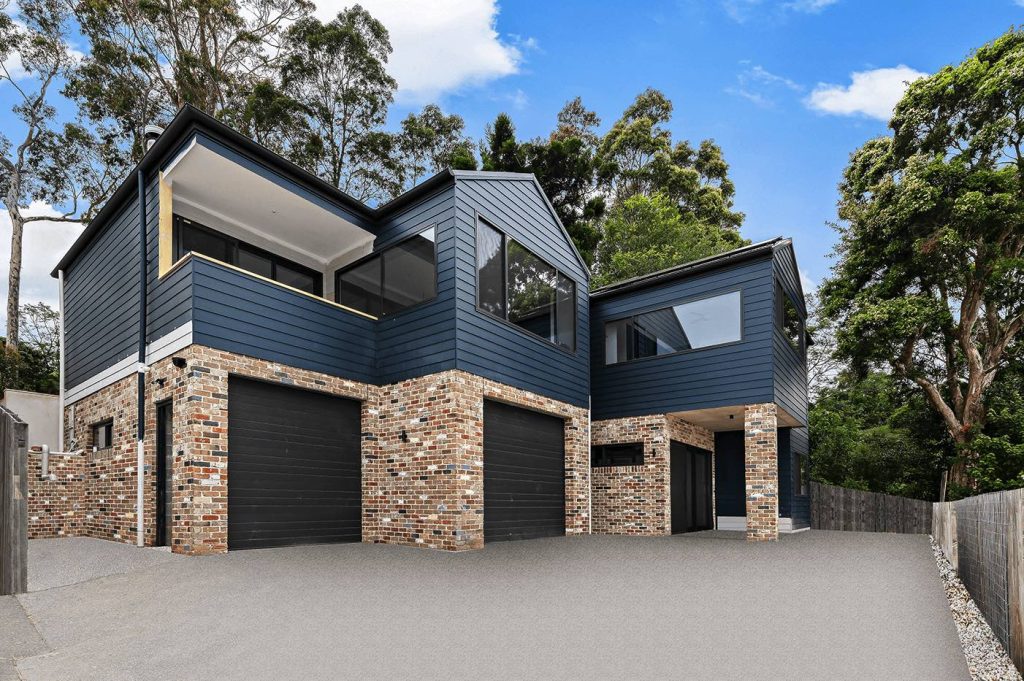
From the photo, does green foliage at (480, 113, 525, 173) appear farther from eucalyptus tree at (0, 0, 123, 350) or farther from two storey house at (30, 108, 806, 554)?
eucalyptus tree at (0, 0, 123, 350)

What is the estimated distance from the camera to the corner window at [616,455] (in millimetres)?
12242

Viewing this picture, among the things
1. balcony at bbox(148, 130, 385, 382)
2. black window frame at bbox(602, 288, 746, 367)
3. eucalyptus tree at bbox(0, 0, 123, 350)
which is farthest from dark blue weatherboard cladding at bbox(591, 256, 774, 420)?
eucalyptus tree at bbox(0, 0, 123, 350)

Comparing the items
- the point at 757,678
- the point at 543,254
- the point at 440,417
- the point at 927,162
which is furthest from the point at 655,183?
the point at 757,678

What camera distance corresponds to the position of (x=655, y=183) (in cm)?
2886

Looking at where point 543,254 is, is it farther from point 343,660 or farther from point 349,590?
point 343,660

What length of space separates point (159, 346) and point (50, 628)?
14.0ft

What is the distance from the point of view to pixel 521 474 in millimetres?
10117

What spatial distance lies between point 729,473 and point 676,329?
449 cm

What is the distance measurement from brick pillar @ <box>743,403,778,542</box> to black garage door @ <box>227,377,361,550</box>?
22.8 ft

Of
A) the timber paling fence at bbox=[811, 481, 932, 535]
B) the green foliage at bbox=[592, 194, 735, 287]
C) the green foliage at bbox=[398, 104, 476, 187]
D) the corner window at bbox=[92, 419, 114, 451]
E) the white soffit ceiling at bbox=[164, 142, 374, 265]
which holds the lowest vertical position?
the timber paling fence at bbox=[811, 481, 932, 535]

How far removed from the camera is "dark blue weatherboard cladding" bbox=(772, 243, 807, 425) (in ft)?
38.1

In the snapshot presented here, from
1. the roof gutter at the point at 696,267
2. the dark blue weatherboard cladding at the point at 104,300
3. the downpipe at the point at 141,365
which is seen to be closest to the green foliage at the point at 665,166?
the roof gutter at the point at 696,267

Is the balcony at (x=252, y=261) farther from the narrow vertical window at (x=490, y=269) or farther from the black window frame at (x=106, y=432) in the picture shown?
the black window frame at (x=106, y=432)

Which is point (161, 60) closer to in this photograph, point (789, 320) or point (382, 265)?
point (382, 265)
